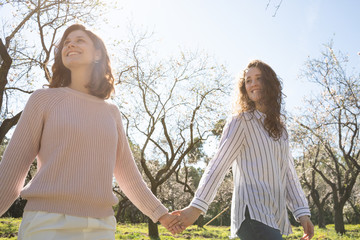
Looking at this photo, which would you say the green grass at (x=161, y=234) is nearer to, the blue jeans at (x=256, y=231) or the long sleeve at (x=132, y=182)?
the long sleeve at (x=132, y=182)

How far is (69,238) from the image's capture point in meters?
1.93

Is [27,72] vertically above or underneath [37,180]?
above

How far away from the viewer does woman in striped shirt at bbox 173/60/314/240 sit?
258 cm

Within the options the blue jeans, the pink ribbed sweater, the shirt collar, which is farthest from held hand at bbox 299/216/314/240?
the pink ribbed sweater

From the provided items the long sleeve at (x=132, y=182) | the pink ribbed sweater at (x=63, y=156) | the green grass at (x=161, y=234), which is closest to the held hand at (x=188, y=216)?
the long sleeve at (x=132, y=182)

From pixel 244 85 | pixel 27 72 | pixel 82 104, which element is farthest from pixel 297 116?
pixel 82 104

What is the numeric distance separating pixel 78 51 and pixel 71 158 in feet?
2.97

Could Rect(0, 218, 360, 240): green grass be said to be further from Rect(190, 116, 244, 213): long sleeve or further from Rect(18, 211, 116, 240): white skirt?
Rect(18, 211, 116, 240): white skirt

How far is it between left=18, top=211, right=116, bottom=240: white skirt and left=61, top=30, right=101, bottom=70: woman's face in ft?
3.65

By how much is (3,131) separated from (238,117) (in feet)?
27.2

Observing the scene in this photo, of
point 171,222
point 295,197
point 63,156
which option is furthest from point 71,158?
point 295,197

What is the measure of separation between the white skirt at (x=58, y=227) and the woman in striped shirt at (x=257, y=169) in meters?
0.94

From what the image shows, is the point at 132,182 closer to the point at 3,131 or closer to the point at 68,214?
the point at 68,214

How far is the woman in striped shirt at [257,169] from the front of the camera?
2.58m
